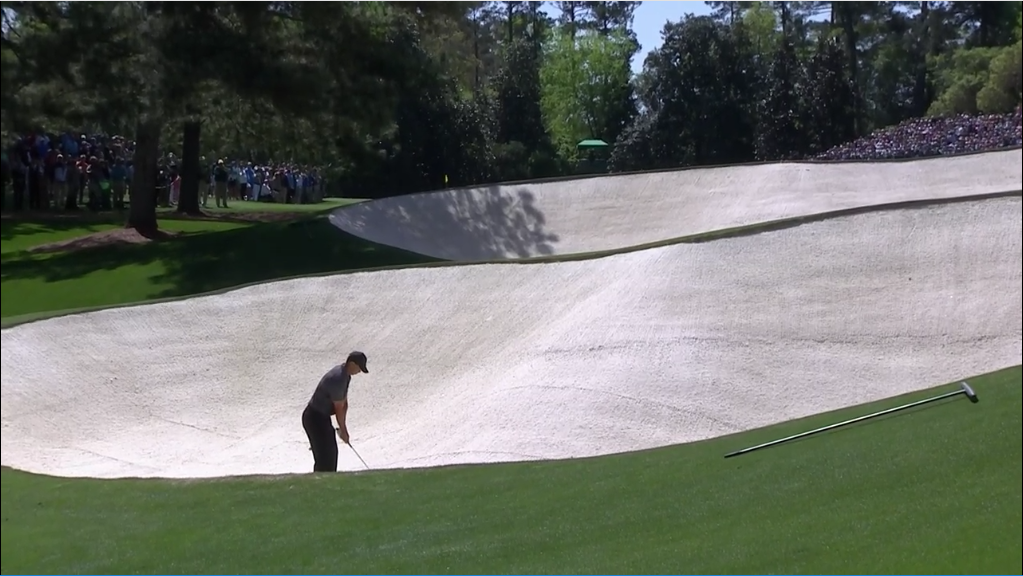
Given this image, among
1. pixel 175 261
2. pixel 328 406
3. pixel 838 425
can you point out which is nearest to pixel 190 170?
pixel 175 261

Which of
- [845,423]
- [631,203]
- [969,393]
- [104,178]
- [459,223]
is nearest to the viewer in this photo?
[104,178]

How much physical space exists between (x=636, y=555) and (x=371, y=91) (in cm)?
298

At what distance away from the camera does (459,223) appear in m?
6.77

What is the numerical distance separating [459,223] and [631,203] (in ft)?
4.15

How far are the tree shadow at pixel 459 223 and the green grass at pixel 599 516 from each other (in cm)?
143

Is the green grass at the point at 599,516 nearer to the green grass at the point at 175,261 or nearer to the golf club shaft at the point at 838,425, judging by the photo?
the golf club shaft at the point at 838,425

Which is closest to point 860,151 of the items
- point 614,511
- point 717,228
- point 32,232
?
point 717,228

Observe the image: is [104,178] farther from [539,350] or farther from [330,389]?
[539,350]

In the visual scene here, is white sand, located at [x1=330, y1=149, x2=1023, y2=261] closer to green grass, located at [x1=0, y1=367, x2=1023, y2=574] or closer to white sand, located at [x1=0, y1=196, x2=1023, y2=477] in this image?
white sand, located at [x1=0, y1=196, x2=1023, y2=477]

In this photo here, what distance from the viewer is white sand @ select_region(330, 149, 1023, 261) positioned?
668 centimetres

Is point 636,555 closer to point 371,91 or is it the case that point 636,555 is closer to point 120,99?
point 371,91

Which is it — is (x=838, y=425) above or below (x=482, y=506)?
above

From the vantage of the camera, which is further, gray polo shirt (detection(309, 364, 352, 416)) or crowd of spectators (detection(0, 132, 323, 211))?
gray polo shirt (detection(309, 364, 352, 416))

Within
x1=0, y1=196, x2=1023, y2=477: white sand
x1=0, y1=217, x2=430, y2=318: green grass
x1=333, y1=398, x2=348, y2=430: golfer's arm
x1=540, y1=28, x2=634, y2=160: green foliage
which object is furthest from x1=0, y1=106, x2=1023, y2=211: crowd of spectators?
x1=540, y1=28, x2=634, y2=160: green foliage
